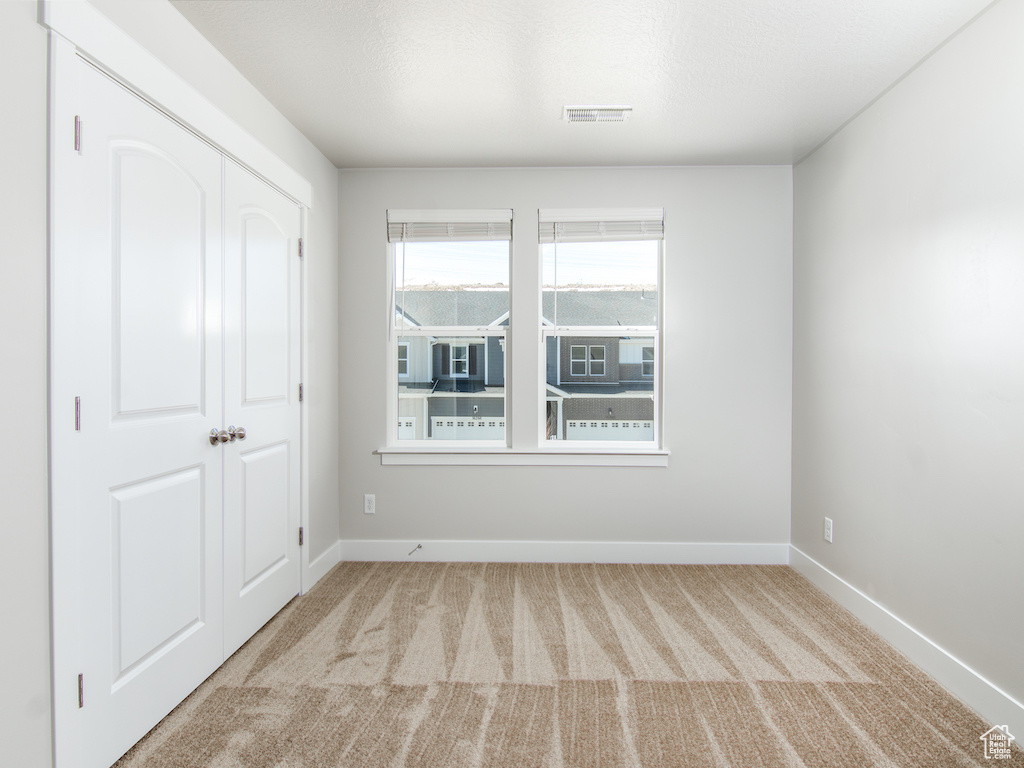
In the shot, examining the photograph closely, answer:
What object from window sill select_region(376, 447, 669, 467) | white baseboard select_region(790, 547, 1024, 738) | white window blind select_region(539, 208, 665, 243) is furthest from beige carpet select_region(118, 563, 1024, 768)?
white window blind select_region(539, 208, 665, 243)

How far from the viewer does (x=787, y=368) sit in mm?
3740

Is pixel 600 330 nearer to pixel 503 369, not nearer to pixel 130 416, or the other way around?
pixel 503 369

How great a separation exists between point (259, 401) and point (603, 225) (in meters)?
2.37

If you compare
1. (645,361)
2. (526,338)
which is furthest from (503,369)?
(645,361)

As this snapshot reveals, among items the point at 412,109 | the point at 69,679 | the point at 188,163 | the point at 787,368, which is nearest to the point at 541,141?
the point at 412,109

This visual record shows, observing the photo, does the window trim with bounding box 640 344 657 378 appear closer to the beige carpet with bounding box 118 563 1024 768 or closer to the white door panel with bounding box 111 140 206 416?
the beige carpet with bounding box 118 563 1024 768

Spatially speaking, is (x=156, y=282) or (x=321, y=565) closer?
(x=156, y=282)

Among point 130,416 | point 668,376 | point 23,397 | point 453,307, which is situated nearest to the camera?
point 23,397

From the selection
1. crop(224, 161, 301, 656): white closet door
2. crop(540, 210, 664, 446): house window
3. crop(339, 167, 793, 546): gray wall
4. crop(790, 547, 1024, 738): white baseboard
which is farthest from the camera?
crop(540, 210, 664, 446): house window

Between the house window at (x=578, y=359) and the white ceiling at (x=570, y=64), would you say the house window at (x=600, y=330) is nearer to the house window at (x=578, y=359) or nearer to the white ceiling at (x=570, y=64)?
the house window at (x=578, y=359)

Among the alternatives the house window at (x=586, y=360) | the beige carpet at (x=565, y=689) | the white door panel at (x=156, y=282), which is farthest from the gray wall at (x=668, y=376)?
the white door panel at (x=156, y=282)

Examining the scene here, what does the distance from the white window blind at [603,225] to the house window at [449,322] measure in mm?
286

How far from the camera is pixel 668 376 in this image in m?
3.77

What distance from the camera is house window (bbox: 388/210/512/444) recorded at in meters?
3.80
